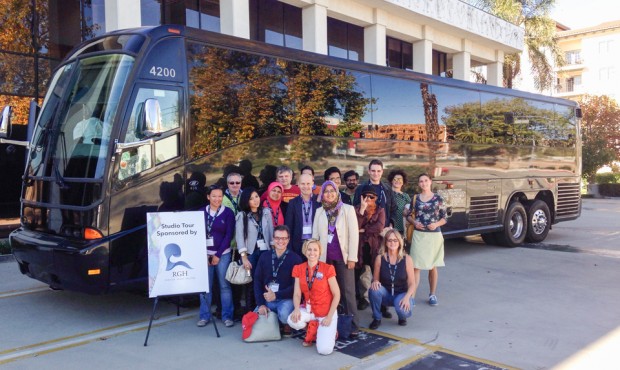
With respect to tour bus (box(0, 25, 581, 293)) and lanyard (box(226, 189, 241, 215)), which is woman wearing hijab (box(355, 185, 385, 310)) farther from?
tour bus (box(0, 25, 581, 293))

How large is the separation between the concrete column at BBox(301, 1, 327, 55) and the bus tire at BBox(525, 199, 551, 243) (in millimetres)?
7413

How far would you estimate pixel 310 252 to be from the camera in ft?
17.1

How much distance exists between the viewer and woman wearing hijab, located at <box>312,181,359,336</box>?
559 cm

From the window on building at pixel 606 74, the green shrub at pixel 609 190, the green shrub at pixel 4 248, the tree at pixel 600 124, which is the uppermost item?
the window on building at pixel 606 74

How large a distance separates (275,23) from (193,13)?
2.96 meters

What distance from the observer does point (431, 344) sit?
540 cm

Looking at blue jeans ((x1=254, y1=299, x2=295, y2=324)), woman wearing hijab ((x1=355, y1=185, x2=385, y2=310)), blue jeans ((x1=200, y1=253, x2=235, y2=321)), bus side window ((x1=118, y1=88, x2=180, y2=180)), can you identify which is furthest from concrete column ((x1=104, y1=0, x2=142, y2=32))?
blue jeans ((x1=254, y1=299, x2=295, y2=324))

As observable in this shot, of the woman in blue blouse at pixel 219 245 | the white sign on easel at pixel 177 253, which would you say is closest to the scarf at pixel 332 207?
the woman in blue blouse at pixel 219 245

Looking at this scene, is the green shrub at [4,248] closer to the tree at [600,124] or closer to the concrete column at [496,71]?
the concrete column at [496,71]

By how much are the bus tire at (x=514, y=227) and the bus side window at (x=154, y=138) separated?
8.06 m

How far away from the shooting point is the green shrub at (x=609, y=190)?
32.6 metres

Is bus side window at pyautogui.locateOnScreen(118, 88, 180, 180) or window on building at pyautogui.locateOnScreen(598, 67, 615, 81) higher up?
window on building at pyautogui.locateOnScreen(598, 67, 615, 81)

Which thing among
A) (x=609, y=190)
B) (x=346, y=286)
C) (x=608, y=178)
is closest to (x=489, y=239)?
(x=346, y=286)

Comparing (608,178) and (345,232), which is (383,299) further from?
(608,178)
